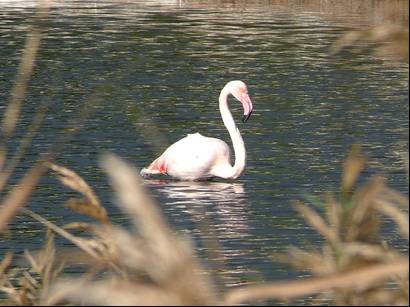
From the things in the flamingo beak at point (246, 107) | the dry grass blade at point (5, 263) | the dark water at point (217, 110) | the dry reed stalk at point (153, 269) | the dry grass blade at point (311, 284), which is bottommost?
the dark water at point (217, 110)

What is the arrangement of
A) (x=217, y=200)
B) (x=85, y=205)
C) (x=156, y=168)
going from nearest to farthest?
(x=85, y=205), (x=217, y=200), (x=156, y=168)

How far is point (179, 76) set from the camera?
23938 millimetres

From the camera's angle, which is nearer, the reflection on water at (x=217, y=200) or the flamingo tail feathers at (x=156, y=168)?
the reflection on water at (x=217, y=200)

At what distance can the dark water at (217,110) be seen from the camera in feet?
37.3

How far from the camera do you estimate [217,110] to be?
64.2 feet

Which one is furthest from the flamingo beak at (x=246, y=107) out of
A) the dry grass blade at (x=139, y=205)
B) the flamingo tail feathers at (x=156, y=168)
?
the dry grass blade at (x=139, y=205)

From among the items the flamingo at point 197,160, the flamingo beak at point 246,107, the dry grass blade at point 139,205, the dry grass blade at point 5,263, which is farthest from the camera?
the flamingo beak at point 246,107

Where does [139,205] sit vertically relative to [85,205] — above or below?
above

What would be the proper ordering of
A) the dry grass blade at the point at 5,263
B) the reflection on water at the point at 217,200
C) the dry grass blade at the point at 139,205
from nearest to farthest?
the dry grass blade at the point at 139,205 → the dry grass blade at the point at 5,263 → the reflection on water at the point at 217,200

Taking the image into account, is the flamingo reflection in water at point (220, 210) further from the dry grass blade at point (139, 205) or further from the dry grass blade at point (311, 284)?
the dry grass blade at point (139, 205)

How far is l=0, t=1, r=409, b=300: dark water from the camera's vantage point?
11375 mm

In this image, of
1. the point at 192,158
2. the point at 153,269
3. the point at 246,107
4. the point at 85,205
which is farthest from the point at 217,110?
the point at 153,269

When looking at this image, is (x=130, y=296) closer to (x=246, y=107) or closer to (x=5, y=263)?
(x=5, y=263)

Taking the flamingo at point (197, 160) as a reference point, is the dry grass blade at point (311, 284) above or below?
above
